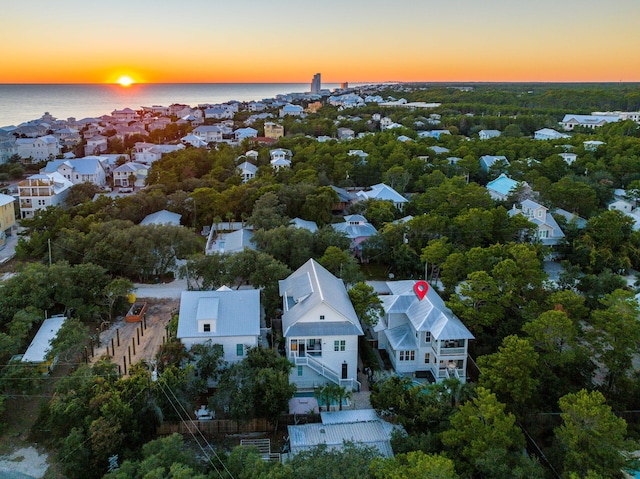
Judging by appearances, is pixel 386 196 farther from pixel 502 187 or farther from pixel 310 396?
pixel 310 396

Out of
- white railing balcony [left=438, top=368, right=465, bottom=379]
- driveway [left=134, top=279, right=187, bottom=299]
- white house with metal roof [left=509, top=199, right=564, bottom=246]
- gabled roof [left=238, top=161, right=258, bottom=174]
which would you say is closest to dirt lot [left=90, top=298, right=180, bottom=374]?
driveway [left=134, top=279, right=187, bottom=299]

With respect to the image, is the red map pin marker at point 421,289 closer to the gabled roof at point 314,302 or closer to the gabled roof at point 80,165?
the gabled roof at point 314,302

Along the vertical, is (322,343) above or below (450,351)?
above

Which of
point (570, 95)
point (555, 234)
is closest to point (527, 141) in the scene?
point (555, 234)

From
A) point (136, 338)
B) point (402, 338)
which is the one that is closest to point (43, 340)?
point (136, 338)

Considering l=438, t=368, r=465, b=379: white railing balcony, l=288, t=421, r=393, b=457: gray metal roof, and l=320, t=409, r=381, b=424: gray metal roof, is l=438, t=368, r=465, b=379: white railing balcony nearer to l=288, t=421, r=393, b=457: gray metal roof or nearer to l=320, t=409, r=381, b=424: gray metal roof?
l=320, t=409, r=381, b=424: gray metal roof

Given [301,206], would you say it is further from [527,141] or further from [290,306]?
[527,141]
